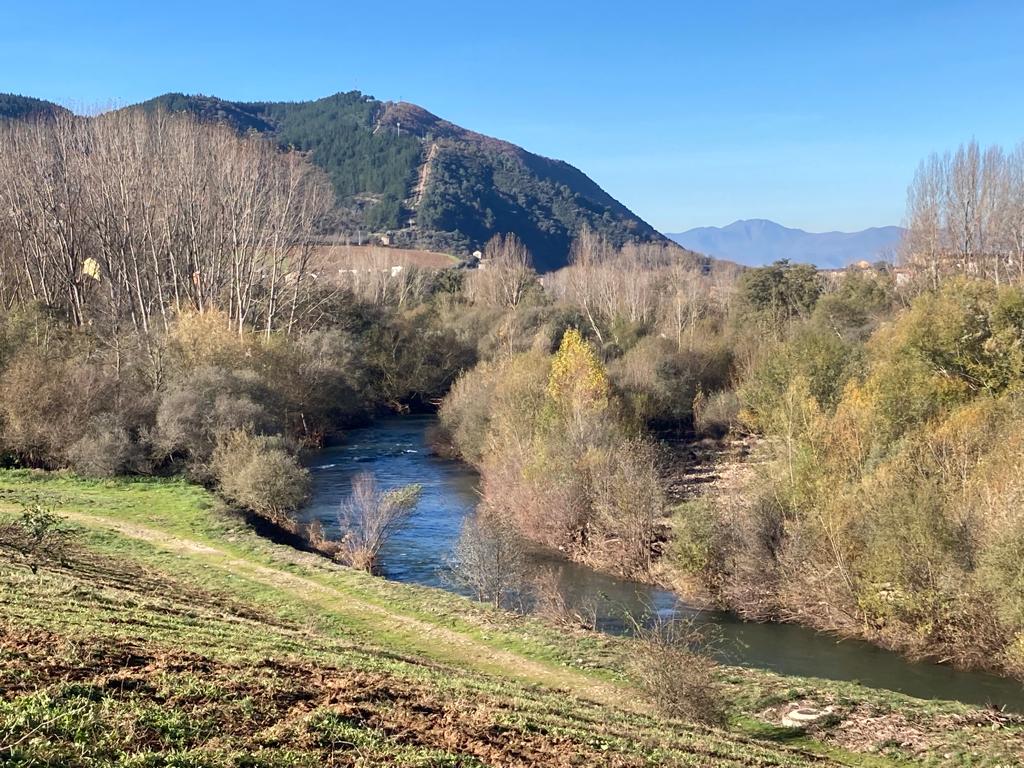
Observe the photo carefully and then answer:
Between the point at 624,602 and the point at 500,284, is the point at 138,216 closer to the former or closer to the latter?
the point at 500,284

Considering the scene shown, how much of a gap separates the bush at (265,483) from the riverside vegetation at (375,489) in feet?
0.40

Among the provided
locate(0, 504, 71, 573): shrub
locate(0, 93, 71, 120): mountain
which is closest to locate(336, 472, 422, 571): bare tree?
locate(0, 504, 71, 573): shrub

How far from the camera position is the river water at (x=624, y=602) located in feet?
66.9

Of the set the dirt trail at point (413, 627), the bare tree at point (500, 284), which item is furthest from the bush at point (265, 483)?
the bare tree at point (500, 284)

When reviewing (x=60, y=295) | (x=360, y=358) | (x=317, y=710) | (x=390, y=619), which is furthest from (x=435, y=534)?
(x=60, y=295)

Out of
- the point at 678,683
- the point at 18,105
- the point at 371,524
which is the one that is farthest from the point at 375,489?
the point at 18,105

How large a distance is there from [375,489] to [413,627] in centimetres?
1377

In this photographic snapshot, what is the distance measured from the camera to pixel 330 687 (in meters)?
11.3

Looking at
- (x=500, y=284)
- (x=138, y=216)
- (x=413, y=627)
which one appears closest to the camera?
(x=413, y=627)

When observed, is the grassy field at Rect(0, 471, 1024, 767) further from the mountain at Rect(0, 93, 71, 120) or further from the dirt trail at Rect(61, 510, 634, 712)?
the mountain at Rect(0, 93, 71, 120)

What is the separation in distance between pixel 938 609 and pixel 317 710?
17.8 meters

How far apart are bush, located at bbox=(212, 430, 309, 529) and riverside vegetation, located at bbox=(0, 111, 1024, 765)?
0.12m

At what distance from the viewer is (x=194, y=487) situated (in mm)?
34781

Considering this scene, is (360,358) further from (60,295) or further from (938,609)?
(938,609)
